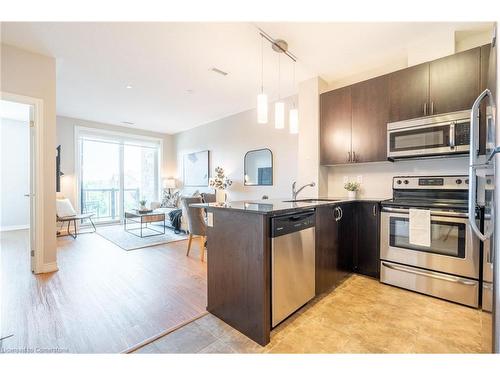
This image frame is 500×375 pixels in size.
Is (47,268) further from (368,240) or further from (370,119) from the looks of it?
(370,119)

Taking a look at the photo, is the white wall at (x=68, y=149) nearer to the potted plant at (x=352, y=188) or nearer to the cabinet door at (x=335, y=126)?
the cabinet door at (x=335, y=126)

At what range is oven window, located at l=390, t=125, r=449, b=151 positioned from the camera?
2275mm

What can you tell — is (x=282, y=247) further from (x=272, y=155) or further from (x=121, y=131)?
(x=121, y=131)

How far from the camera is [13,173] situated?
5.38 meters

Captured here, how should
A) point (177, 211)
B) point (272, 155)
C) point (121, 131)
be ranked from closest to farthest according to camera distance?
point (272, 155) → point (177, 211) → point (121, 131)

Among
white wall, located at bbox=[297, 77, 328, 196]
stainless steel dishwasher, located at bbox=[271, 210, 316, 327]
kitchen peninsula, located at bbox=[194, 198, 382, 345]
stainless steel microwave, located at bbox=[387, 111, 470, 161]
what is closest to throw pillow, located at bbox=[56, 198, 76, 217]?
kitchen peninsula, located at bbox=[194, 198, 382, 345]

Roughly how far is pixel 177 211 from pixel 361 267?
3.90m

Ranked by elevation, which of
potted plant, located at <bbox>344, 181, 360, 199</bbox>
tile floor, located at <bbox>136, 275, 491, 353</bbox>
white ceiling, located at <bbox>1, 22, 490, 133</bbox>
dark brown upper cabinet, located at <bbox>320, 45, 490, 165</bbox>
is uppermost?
white ceiling, located at <bbox>1, 22, 490, 133</bbox>

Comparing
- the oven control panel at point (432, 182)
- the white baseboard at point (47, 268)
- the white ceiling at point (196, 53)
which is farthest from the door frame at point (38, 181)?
the oven control panel at point (432, 182)

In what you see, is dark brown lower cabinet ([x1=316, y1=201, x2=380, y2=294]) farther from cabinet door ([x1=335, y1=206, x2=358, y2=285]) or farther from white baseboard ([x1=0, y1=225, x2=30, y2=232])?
white baseboard ([x1=0, y1=225, x2=30, y2=232])

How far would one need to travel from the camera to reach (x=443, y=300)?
6.99ft

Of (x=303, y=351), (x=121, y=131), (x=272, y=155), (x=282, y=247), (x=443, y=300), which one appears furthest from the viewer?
(x=121, y=131)
